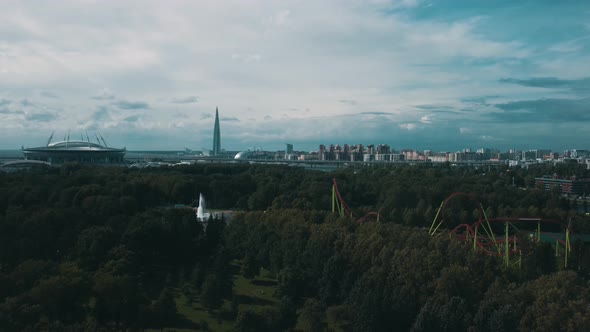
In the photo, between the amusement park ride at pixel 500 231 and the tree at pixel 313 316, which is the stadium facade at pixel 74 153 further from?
the tree at pixel 313 316

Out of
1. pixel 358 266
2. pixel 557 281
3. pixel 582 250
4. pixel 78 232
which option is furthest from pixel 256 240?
pixel 582 250

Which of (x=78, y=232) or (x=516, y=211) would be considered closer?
(x=78, y=232)

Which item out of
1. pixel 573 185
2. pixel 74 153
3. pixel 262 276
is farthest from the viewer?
pixel 74 153

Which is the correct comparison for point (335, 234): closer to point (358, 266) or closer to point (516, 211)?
point (358, 266)

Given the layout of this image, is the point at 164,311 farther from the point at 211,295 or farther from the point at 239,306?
the point at 239,306

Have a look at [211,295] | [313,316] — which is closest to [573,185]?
[313,316]
